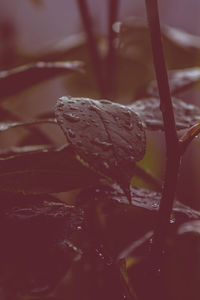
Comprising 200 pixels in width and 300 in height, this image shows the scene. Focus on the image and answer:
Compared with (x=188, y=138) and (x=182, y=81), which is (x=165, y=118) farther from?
(x=182, y=81)

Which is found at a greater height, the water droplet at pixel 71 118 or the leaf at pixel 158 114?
the water droplet at pixel 71 118

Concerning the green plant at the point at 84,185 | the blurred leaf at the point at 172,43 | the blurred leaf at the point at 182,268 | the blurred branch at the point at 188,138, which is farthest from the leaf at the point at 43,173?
the blurred leaf at the point at 172,43

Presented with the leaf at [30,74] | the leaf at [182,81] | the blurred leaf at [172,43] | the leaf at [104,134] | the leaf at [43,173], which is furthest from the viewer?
the blurred leaf at [172,43]

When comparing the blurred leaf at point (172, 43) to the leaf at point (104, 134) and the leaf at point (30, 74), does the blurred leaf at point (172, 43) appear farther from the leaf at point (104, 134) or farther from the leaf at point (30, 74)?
the leaf at point (104, 134)

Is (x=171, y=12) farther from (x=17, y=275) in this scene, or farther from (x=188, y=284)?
(x=17, y=275)

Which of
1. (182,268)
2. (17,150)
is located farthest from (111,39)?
(182,268)

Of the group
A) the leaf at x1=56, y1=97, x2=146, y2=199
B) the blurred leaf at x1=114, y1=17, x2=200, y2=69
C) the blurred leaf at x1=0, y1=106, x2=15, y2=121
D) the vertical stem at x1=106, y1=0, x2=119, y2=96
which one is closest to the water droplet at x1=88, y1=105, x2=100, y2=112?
the leaf at x1=56, y1=97, x2=146, y2=199

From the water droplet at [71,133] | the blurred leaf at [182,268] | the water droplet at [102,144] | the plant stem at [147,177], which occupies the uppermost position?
the water droplet at [71,133]

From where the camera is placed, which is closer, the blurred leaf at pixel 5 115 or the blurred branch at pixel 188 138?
the blurred branch at pixel 188 138

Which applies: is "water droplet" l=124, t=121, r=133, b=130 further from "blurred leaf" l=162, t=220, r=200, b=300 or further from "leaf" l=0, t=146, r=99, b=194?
"blurred leaf" l=162, t=220, r=200, b=300

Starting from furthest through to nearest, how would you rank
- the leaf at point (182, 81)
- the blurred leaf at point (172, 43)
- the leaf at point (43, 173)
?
1. the blurred leaf at point (172, 43)
2. the leaf at point (182, 81)
3. the leaf at point (43, 173)
